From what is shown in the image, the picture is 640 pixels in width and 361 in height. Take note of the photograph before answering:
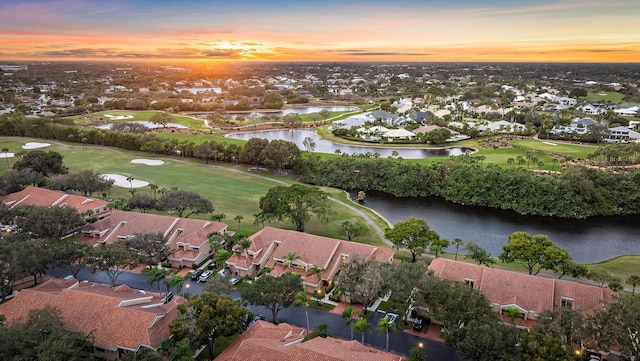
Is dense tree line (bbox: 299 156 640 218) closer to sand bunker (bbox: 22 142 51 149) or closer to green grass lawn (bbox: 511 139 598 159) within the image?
green grass lawn (bbox: 511 139 598 159)

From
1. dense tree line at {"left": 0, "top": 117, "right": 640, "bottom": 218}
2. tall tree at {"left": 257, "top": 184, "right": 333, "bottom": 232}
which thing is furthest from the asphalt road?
dense tree line at {"left": 0, "top": 117, "right": 640, "bottom": 218}

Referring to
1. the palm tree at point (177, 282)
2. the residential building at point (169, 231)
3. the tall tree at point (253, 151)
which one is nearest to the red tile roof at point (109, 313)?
the palm tree at point (177, 282)

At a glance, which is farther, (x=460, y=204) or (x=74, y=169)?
(x=74, y=169)

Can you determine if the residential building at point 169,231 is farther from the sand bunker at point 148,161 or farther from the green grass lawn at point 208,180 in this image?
A: the sand bunker at point 148,161

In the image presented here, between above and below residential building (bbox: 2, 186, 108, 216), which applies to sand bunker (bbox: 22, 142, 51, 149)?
below

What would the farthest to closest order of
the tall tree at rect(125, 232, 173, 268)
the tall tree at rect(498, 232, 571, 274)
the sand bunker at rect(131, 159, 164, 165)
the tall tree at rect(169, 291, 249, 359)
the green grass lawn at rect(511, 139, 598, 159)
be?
the green grass lawn at rect(511, 139, 598, 159) < the sand bunker at rect(131, 159, 164, 165) < the tall tree at rect(125, 232, 173, 268) < the tall tree at rect(498, 232, 571, 274) < the tall tree at rect(169, 291, 249, 359)

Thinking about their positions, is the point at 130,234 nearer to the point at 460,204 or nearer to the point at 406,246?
the point at 406,246

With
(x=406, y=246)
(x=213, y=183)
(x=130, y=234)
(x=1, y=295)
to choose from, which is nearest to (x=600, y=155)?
(x=406, y=246)
